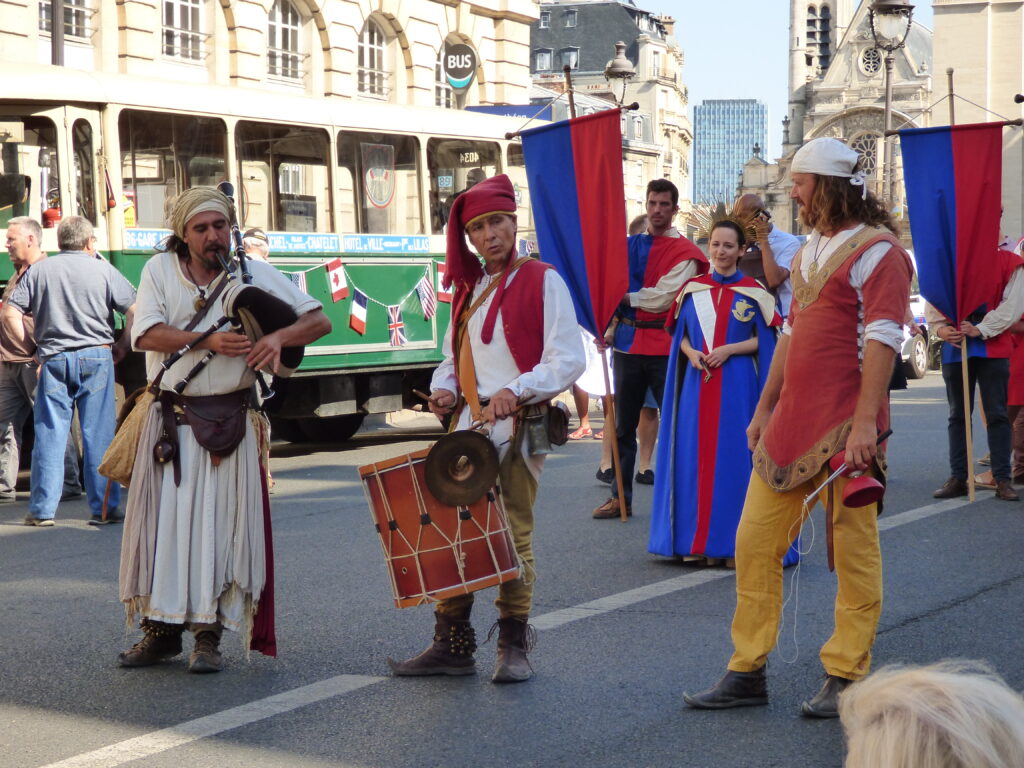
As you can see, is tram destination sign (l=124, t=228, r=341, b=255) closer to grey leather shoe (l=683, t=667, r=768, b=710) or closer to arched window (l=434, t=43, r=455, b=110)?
grey leather shoe (l=683, t=667, r=768, b=710)

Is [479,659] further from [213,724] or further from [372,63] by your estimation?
[372,63]

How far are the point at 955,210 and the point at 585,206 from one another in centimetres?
272

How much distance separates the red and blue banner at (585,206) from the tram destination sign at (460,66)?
19.2 meters

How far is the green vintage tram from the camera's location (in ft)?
40.2

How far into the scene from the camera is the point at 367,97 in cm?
2888

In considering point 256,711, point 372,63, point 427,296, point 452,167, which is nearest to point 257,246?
point 427,296

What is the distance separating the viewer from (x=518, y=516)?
17.5 ft

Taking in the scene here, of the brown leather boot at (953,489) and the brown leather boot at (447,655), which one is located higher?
the brown leather boot at (447,655)

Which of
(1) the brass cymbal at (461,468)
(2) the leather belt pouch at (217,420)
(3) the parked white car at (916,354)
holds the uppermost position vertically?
(2) the leather belt pouch at (217,420)

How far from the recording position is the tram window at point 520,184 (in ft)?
54.1

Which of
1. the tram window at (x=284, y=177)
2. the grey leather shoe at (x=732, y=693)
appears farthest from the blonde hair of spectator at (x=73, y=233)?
the grey leather shoe at (x=732, y=693)

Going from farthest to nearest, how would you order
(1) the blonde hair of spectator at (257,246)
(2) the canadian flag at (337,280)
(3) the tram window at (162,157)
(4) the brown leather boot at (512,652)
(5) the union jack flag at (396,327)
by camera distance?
(5) the union jack flag at (396,327), (2) the canadian flag at (337,280), (3) the tram window at (162,157), (1) the blonde hair of spectator at (257,246), (4) the brown leather boot at (512,652)

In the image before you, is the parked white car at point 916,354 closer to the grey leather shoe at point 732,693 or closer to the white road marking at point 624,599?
the white road marking at point 624,599

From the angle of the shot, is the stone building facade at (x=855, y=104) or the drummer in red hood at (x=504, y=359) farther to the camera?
the stone building facade at (x=855, y=104)
